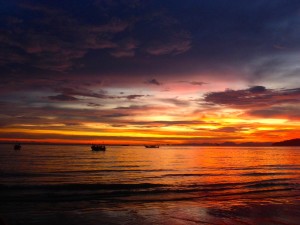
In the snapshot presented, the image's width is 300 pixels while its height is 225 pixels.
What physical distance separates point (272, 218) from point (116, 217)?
31.1 feet

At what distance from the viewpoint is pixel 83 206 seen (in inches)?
967

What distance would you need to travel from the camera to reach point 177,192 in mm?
32531

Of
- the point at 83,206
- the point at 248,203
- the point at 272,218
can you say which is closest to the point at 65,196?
the point at 83,206

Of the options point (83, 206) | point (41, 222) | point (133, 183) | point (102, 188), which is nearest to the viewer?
point (41, 222)

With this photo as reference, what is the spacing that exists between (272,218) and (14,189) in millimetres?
24777

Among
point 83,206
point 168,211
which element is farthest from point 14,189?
point 168,211

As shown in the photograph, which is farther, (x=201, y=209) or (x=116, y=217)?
(x=201, y=209)

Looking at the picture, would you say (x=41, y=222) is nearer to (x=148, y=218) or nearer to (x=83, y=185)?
(x=148, y=218)

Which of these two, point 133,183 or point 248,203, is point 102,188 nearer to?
point 133,183

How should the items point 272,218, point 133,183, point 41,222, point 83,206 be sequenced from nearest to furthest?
point 41,222 < point 272,218 < point 83,206 < point 133,183

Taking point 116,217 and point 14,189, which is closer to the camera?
point 116,217

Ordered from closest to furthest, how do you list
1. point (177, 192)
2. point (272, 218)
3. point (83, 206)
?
point (272, 218) → point (83, 206) → point (177, 192)

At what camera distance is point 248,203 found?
85.4 feet

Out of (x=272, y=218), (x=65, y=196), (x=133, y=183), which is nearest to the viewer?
(x=272, y=218)
